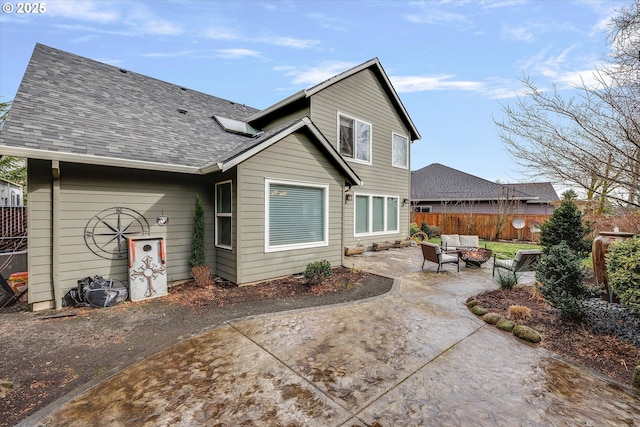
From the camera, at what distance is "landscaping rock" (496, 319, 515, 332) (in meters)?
3.99

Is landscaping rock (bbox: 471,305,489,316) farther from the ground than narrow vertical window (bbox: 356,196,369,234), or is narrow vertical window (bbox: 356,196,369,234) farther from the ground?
narrow vertical window (bbox: 356,196,369,234)

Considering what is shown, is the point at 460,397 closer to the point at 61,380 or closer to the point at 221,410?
the point at 221,410

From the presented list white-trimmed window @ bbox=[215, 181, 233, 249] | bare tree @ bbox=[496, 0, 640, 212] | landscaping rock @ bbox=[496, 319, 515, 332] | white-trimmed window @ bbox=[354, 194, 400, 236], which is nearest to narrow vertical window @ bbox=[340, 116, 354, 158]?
white-trimmed window @ bbox=[354, 194, 400, 236]

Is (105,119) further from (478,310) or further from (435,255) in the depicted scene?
(435,255)

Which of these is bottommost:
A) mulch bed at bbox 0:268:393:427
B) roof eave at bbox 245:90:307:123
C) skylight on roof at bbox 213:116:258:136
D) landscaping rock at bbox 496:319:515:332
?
mulch bed at bbox 0:268:393:427

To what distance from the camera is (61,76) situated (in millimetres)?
6773

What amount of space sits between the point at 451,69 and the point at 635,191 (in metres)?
7.13

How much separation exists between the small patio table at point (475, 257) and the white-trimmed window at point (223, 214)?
6.80 meters

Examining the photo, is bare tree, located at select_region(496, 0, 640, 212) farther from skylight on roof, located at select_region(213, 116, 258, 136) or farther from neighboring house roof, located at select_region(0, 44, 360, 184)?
skylight on roof, located at select_region(213, 116, 258, 136)

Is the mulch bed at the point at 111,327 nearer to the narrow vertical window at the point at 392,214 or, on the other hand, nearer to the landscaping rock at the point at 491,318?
the landscaping rock at the point at 491,318

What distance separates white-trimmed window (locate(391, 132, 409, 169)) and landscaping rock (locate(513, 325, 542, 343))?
9184 millimetres

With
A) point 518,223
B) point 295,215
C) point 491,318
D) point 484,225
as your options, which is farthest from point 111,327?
point 484,225

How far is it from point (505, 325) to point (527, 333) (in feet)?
1.03

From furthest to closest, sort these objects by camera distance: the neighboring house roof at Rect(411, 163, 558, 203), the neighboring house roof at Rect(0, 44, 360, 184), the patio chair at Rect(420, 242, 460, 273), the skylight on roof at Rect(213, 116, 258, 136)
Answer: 1. the neighboring house roof at Rect(411, 163, 558, 203)
2. the skylight on roof at Rect(213, 116, 258, 136)
3. the patio chair at Rect(420, 242, 460, 273)
4. the neighboring house roof at Rect(0, 44, 360, 184)
